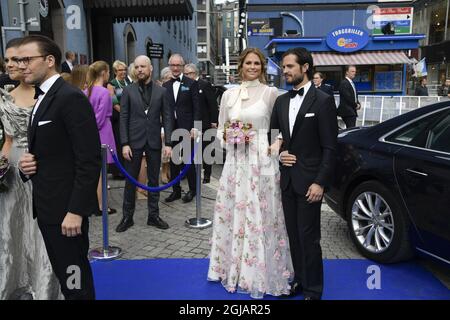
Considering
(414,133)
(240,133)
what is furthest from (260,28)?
(240,133)

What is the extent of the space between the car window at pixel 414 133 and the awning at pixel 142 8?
8.54 meters

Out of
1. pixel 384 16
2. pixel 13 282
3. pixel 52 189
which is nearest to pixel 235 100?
pixel 52 189

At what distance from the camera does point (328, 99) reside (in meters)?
3.03

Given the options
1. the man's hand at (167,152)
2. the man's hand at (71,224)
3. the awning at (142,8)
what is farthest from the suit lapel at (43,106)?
the awning at (142,8)

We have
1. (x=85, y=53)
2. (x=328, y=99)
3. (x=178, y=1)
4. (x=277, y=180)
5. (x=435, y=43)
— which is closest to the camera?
(x=328, y=99)

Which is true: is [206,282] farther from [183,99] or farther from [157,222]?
[183,99]

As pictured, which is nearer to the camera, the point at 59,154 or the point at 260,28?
the point at 59,154

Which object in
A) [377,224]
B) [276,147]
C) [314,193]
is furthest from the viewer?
[377,224]

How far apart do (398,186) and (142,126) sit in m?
2.85

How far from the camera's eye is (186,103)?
241 inches

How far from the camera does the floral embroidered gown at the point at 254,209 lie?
11.0 feet

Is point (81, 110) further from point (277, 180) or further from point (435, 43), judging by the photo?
point (435, 43)

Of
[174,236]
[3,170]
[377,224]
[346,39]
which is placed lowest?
[174,236]
